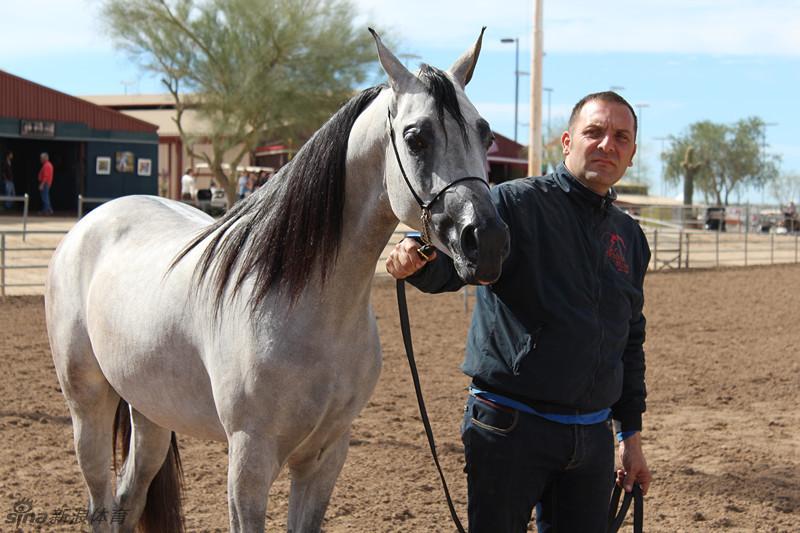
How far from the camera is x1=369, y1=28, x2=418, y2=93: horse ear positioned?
6.89ft

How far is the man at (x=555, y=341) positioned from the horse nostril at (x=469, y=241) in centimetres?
29

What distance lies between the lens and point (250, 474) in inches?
93.0

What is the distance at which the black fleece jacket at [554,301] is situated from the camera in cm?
235

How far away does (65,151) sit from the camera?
1023 inches

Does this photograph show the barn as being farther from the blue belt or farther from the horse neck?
the blue belt

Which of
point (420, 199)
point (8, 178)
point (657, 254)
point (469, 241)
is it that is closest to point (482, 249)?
point (469, 241)

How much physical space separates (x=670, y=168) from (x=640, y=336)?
66919 mm

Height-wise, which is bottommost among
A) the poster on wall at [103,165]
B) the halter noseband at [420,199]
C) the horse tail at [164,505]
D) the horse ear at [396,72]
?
the horse tail at [164,505]

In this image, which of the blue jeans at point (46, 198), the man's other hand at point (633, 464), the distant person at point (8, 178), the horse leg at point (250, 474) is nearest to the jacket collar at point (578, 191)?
the man's other hand at point (633, 464)

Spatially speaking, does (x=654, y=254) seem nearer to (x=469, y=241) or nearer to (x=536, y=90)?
(x=536, y=90)

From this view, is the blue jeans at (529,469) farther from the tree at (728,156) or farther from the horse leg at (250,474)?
the tree at (728,156)

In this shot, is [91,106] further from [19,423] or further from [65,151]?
[19,423]

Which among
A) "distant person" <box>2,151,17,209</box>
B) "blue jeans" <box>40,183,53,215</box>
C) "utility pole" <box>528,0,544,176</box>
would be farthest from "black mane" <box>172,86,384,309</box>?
"distant person" <box>2,151,17,209</box>

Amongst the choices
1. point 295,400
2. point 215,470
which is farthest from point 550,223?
point 215,470
